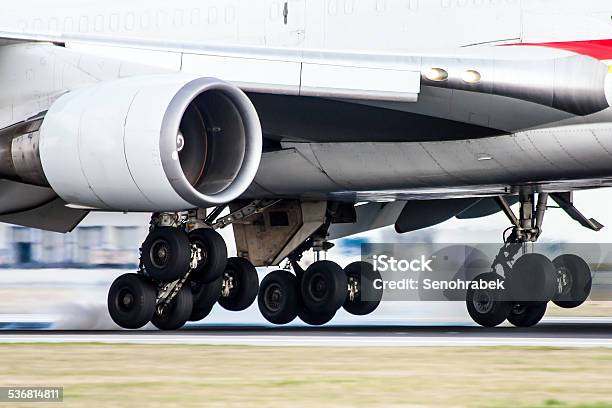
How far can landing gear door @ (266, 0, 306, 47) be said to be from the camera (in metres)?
13.6

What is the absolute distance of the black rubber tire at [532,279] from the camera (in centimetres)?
1495

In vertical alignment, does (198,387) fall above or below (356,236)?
below

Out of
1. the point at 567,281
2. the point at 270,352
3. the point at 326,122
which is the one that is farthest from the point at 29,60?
the point at 567,281

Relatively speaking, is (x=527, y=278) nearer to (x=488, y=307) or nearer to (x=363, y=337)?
(x=488, y=307)

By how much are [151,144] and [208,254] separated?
3.03 metres

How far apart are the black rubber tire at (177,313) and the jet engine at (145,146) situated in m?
2.39

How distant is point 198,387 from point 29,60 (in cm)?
516

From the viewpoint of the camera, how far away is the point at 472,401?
7.46m

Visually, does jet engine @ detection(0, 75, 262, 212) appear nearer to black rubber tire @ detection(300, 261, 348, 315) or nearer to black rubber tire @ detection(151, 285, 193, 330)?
black rubber tire @ detection(151, 285, 193, 330)

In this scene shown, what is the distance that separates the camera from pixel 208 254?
13.7m

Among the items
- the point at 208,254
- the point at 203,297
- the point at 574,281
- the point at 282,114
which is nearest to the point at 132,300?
the point at 208,254

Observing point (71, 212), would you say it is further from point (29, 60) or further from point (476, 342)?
point (476, 342)

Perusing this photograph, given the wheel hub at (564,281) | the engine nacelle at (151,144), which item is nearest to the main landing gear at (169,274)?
the engine nacelle at (151,144)

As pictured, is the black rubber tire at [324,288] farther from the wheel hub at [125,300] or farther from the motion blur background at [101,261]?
the wheel hub at [125,300]
